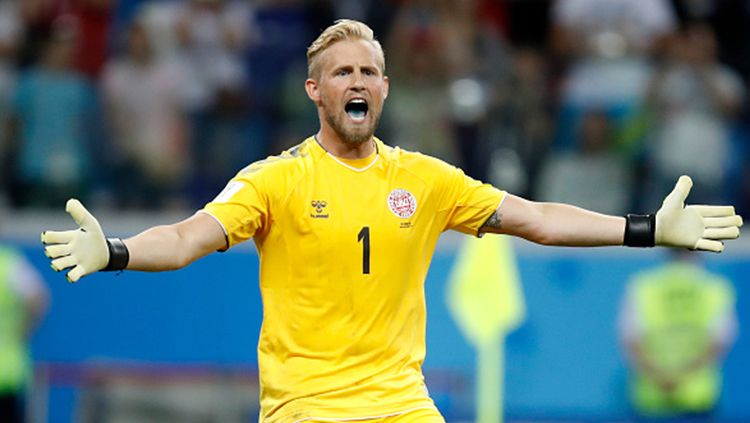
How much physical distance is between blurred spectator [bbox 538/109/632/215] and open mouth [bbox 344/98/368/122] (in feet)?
19.9

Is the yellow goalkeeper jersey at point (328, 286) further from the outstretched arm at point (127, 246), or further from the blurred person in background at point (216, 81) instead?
the blurred person in background at point (216, 81)

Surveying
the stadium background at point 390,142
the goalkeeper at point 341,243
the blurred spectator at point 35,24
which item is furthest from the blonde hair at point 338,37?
the blurred spectator at point 35,24

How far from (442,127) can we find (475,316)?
157 centimetres

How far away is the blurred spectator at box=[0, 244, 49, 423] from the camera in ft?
A: 38.3

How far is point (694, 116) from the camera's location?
40.8 ft

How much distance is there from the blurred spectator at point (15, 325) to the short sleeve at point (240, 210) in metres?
6.19

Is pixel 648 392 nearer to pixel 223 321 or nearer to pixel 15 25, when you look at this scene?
pixel 223 321

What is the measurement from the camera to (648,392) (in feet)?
40.3

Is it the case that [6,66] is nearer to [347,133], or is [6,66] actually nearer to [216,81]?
[216,81]

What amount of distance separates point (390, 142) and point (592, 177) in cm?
168

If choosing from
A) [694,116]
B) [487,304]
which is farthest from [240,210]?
[694,116]

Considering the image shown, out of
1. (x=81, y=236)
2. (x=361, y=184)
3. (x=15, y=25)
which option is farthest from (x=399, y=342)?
(x=15, y=25)

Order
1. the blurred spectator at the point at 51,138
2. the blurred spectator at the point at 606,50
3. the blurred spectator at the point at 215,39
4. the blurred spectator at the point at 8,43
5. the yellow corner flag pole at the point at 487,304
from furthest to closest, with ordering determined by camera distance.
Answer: the blurred spectator at the point at 215,39, the blurred spectator at the point at 8,43, the blurred spectator at the point at 606,50, the blurred spectator at the point at 51,138, the yellow corner flag pole at the point at 487,304

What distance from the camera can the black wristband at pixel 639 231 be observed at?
6434 millimetres
